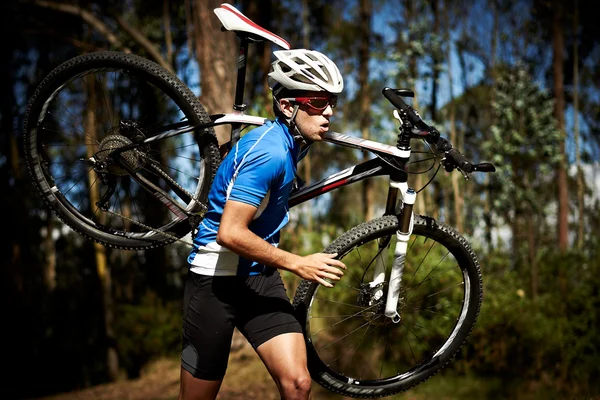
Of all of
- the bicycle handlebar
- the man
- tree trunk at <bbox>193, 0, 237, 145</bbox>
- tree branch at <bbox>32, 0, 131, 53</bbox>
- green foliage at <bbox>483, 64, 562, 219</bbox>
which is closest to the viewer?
the man

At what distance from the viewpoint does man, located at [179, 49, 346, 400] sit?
2.69 metres

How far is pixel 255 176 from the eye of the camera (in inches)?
102

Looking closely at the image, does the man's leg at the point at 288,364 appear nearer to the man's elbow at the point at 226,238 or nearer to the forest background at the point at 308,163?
the man's elbow at the point at 226,238

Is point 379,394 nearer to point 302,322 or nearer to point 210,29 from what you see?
point 302,322

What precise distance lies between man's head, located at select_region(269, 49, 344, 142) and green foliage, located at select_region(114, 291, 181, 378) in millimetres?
13024

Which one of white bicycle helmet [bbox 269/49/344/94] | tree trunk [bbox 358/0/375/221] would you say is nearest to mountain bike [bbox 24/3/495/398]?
white bicycle helmet [bbox 269/49/344/94]

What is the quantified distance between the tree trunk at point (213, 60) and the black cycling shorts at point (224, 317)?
12.6 feet

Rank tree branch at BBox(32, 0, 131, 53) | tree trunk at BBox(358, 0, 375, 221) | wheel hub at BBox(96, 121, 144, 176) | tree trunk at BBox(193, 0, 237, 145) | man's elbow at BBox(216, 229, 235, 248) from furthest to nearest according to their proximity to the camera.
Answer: tree trunk at BBox(358, 0, 375, 221) < tree branch at BBox(32, 0, 131, 53) < tree trunk at BBox(193, 0, 237, 145) < wheel hub at BBox(96, 121, 144, 176) < man's elbow at BBox(216, 229, 235, 248)

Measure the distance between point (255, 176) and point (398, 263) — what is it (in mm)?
Result: 1112

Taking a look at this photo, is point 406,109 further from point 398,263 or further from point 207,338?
point 207,338

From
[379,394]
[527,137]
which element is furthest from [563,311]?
[527,137]

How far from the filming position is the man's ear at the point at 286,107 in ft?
9.36

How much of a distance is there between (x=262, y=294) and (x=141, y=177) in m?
1.07

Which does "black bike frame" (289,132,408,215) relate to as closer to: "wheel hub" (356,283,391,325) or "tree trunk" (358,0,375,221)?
"wheel hub" (356,283,391,325)
